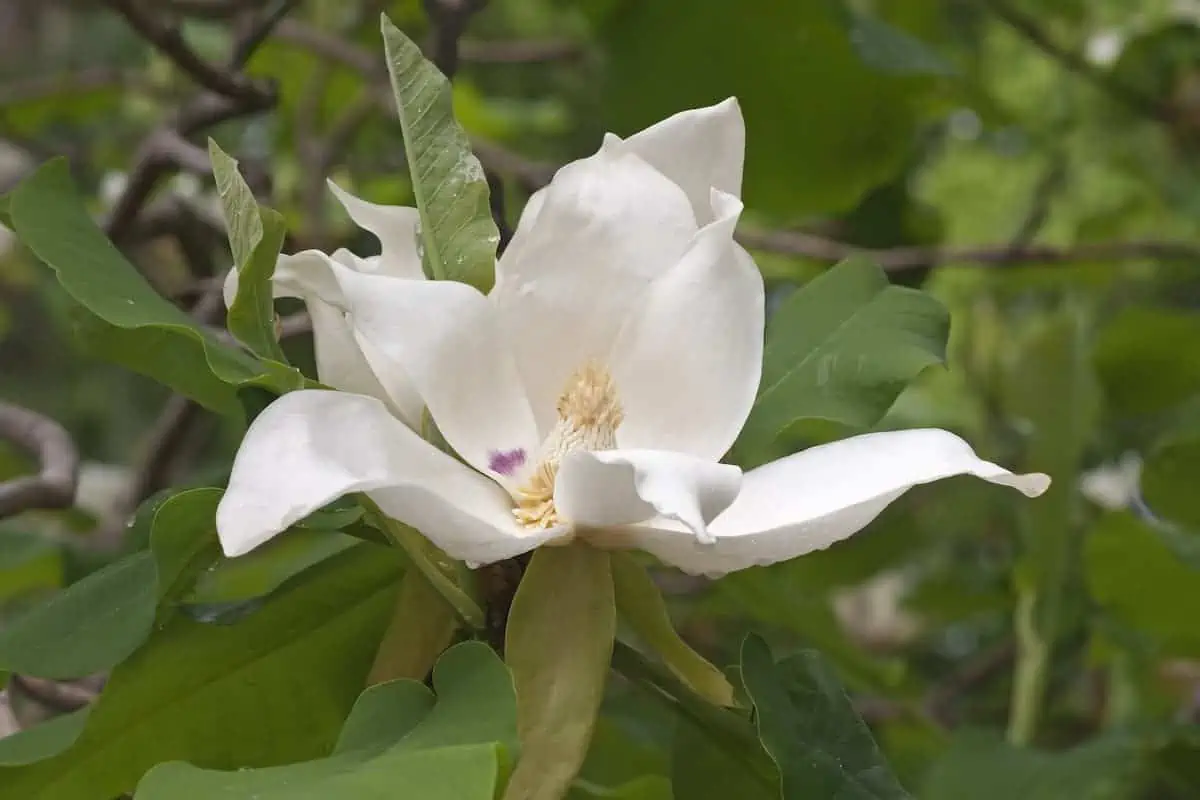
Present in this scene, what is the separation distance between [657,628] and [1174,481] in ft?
1.51

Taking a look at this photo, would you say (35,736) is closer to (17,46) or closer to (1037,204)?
(1037,204)

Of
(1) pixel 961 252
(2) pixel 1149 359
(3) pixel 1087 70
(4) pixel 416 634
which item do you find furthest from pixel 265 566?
(3) pixel 1087 70

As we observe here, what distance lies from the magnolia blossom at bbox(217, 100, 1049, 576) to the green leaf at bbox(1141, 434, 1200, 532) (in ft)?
1.26

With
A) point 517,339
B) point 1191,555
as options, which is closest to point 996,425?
point 1191,555

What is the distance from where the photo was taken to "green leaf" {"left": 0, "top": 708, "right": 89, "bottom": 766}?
1.14 feet

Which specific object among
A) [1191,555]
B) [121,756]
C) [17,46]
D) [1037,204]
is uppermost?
[121,756]

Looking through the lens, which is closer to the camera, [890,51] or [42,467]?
[42,467]

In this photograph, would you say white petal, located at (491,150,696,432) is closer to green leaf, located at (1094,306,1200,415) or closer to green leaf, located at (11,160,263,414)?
green leaf, located at (11,160,263,414)

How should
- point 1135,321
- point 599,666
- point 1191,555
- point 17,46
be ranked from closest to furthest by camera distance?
point 599,666
point 1191,555
point 1135,321
point 17,46

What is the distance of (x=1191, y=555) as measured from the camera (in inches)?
22.9

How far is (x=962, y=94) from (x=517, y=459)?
0.66 meters

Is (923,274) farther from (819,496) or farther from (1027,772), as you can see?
(819,496)

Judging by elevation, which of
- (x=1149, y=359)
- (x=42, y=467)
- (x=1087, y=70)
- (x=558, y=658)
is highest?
(x=558, y=658)

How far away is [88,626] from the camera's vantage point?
36 centimetres
